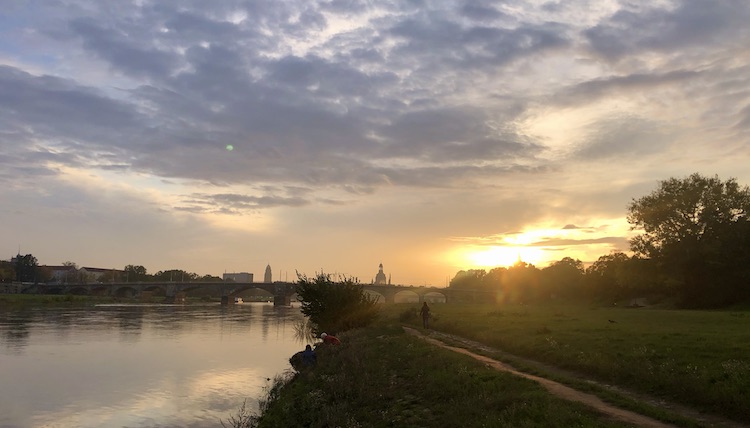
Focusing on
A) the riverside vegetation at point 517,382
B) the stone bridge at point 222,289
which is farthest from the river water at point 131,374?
the stone bridge at point 222,289

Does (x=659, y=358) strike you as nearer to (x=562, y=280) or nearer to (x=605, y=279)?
(x=605, y=279)

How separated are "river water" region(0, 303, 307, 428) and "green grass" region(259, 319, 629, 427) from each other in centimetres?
494

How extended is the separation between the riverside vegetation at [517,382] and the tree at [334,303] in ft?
63.5

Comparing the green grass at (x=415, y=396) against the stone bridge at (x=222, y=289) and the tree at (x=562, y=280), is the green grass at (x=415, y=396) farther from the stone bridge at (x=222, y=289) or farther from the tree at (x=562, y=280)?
the stone bridge at (x=222, y=289)

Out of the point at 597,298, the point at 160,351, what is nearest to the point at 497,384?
the point at 160,351

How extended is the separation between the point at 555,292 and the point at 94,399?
12176cm

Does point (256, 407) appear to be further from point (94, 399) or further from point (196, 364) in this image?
point (196, 364)

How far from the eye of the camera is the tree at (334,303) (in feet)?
181

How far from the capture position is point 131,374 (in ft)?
128

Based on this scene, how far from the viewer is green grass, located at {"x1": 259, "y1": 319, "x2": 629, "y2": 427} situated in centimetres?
1517

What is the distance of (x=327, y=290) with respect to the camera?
5494cm

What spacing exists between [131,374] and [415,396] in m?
25.6

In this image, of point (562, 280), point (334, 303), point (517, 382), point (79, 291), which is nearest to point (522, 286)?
point (562, 280)

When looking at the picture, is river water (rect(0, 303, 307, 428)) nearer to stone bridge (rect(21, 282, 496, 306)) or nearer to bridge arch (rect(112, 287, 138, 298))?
stone bridge (rect(21, 282, 496, 306))
